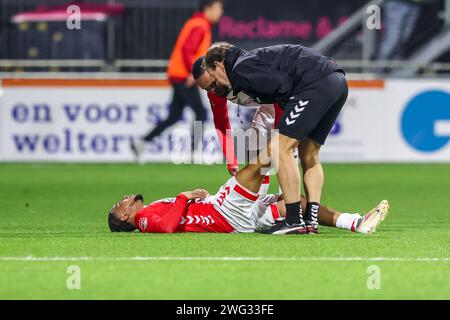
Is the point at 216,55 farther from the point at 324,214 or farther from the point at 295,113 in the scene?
the point at 324,214

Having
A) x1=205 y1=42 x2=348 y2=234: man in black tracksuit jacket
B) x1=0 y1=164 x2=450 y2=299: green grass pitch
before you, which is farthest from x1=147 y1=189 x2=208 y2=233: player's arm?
x1=205 y1=42 x2=348 y2=234: man in black tracksuit jacket

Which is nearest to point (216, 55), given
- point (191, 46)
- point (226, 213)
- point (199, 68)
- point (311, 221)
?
point (199, 68)

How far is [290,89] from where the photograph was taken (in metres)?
10.4

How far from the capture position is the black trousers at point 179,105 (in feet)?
66.6

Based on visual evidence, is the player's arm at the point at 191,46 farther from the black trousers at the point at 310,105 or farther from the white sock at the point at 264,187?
the black trousers at the point at 310,105

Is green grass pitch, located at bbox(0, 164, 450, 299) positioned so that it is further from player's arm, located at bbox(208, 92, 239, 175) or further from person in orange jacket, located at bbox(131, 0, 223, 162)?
person in orange jacket, located at bbox(131, 0, 223, 162)

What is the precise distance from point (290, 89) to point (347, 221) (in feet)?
4.03

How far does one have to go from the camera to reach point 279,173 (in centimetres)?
1034

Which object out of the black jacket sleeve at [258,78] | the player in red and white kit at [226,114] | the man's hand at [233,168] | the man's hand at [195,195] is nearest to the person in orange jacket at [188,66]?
the player in red and white kit at [226,114]

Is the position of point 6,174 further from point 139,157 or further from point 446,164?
point 446,164

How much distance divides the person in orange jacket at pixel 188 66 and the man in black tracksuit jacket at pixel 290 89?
9877mm
